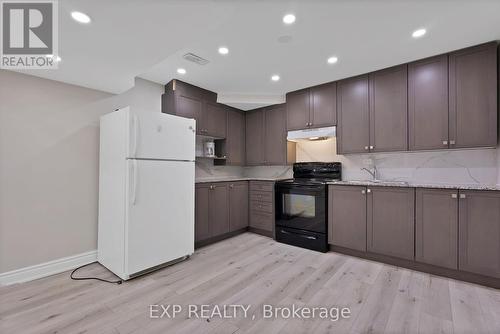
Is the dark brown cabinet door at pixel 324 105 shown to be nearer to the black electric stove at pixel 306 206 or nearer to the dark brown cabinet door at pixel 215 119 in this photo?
the black electric stove at pixel 306 206

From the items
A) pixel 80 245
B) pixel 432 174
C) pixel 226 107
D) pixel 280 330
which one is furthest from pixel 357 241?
pixel 80 245

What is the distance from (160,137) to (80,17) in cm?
118

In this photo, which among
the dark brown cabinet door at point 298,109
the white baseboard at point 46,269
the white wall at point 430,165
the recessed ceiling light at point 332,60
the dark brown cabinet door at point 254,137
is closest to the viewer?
the white baseboard at point 46,269

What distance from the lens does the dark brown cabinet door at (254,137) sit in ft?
13.8

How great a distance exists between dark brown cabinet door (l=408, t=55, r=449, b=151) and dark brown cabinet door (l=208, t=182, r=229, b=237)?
8.66ft

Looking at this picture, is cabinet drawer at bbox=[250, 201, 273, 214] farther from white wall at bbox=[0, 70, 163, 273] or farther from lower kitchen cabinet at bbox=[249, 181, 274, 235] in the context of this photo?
white wall at bbox=[0, 70, 163, 273]

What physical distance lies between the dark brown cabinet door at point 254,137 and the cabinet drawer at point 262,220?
998 mm

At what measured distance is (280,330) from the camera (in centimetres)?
155

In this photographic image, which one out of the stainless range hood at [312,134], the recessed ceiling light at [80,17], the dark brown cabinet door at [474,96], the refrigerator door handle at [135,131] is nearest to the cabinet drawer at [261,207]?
the stainless range hood at [312,134]

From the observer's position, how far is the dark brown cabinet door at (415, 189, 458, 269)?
2223 mm

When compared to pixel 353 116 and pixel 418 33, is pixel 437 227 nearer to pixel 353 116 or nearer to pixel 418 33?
pixel 353 116

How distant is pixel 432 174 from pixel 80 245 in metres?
4.42

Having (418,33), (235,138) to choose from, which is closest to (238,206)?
(235,138)

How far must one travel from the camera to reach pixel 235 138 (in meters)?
4.20
